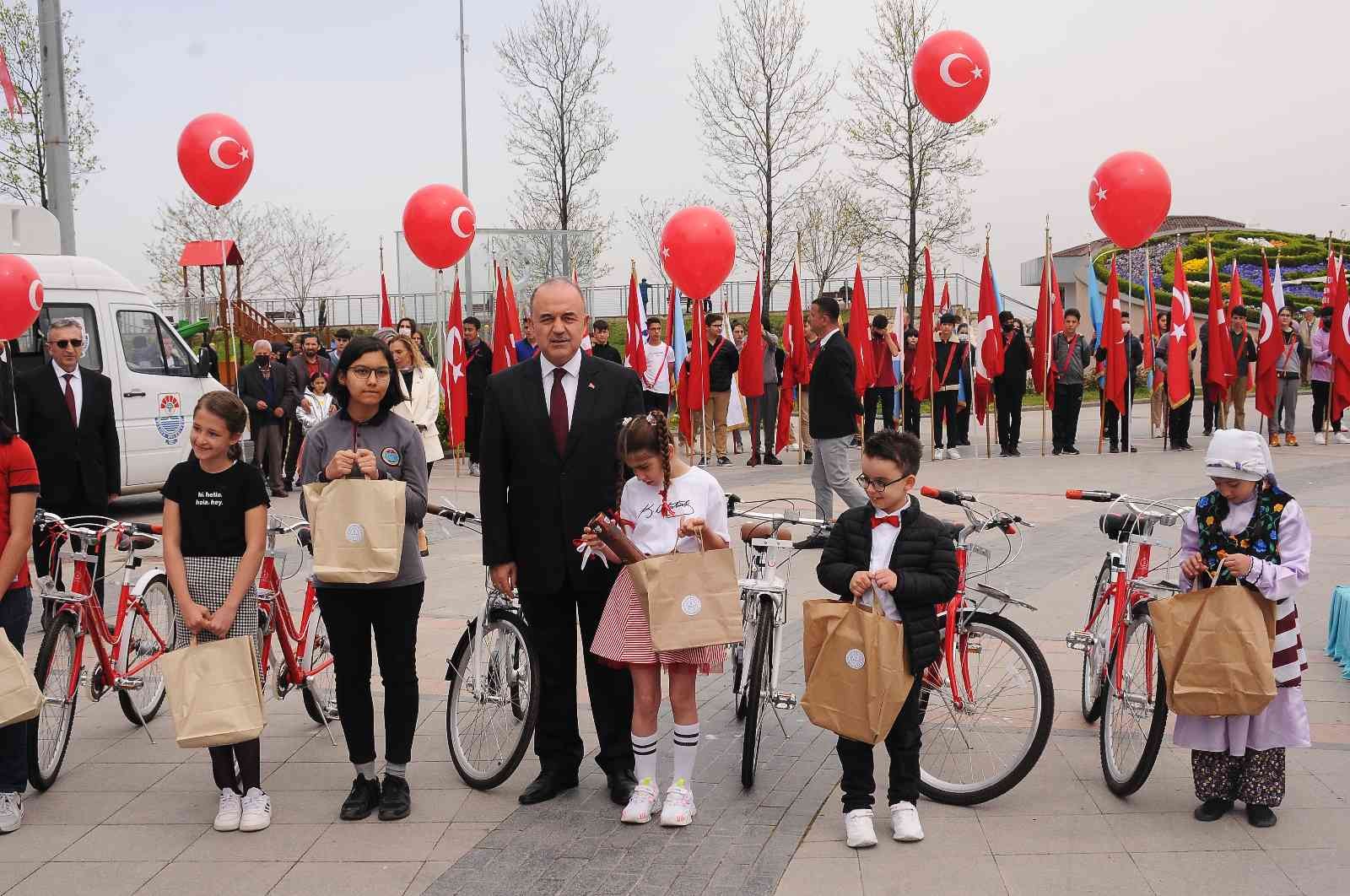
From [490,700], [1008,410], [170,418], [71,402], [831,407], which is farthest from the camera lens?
[1008,410]

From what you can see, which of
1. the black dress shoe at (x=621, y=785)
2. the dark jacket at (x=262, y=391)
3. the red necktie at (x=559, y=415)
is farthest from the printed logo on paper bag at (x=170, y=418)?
the black dress shoe at (x=621, y=785)

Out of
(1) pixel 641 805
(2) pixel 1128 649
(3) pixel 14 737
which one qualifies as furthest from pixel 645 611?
(3) pixel 14 737

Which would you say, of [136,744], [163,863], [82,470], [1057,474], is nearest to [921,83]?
[1057,474]

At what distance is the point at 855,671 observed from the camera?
4.54 metres

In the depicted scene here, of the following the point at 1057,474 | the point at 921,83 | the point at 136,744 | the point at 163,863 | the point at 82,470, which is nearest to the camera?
the point at 163,863

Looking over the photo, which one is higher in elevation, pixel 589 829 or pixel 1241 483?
pixel 1241 483

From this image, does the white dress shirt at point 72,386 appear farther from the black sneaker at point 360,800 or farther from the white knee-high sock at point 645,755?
the white knee-high sock at point 645,755

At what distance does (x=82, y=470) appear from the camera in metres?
7.45

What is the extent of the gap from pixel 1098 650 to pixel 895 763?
1.31m

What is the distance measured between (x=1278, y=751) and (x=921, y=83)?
37.5ft

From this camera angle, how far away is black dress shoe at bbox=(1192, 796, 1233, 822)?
475 centimetres

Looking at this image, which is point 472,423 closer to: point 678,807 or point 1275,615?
point 678,807

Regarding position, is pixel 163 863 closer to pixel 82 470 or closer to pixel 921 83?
pixel 82 470

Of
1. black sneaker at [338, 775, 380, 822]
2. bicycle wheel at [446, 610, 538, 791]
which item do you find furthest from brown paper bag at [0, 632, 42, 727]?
bicycle wheel at [446, 610, 538, 791]
